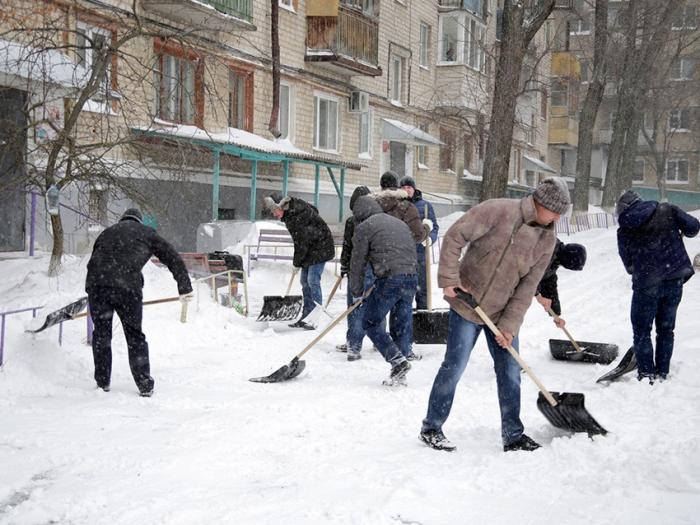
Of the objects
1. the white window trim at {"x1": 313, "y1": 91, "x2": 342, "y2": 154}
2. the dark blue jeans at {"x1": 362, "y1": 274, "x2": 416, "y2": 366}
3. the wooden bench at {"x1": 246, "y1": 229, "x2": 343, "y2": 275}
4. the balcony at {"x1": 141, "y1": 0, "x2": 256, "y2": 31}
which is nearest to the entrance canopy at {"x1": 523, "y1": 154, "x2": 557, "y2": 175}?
the white window trim at {"x1": 313, "y1": 91, "x2": 342, "y2": 154}

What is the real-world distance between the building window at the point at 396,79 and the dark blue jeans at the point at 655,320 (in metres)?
Answer: 19.8

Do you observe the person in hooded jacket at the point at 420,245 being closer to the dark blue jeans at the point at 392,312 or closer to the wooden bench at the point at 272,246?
the dark blue jeans at the point at 392,312

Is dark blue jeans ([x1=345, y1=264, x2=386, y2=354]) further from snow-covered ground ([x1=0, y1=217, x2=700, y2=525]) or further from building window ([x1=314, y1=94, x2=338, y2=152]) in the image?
building window ([x1=314, y1=94, x2=338, y2=152])

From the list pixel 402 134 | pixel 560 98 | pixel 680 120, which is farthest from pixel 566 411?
pixel 680 120

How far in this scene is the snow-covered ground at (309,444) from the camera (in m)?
3.76

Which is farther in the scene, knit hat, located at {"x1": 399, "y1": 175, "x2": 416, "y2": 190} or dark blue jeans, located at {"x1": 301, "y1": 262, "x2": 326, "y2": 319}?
dark blue jeans, located at {"x1": 301, "y1": 262, "x2": 326, "y2": 319}

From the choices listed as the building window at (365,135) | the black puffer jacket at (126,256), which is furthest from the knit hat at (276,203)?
the building window at (365,135)

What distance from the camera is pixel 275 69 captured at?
19.1 metres

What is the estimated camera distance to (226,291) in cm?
1109

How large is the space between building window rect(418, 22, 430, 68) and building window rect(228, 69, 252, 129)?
966 centimetres

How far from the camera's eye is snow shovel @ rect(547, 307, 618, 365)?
7.57 meters

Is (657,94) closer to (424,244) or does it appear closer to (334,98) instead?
(334,98)

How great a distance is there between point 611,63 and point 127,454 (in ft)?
86.7

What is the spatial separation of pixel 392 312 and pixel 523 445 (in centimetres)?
277
